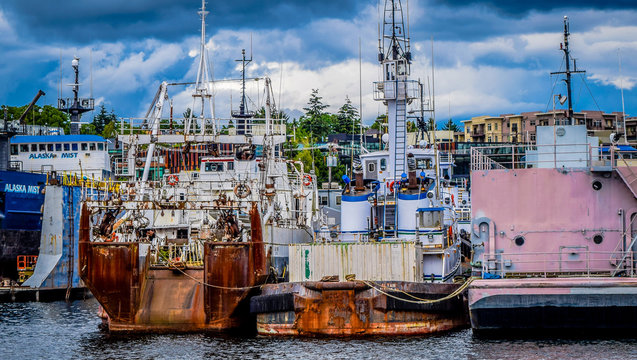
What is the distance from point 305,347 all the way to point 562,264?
26.6 feet

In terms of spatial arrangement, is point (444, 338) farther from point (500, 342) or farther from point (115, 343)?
point (115, 343)

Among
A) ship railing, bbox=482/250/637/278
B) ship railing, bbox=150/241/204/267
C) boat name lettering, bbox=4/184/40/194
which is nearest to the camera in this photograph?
ship railing, bbox=482/250/637/278

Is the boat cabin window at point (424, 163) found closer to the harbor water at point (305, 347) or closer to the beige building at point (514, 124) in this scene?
the harbor water at point (305, 347)

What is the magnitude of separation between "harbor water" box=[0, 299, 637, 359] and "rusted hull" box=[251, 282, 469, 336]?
479 millimetres

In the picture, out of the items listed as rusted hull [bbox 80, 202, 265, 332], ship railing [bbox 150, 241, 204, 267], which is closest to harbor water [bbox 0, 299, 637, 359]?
rusted hull [bbox 80, 202, 265, 332]

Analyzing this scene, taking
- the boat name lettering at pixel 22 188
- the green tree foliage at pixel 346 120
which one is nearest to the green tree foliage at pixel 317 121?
the green tree foliage at pixel 346 120

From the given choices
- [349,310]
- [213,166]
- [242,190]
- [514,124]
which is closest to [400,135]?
[213,166]

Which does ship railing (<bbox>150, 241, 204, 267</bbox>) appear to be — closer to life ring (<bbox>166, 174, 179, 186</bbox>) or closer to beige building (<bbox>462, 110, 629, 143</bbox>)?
life ring (<bbox>166, 174, 179, 186</bbox>)

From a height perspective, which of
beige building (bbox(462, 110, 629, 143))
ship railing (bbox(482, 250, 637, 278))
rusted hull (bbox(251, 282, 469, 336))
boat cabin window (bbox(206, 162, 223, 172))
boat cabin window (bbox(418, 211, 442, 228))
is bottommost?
rusted hull (bbox(251, 282, 469, 336))

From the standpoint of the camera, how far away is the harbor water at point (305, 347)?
23.3 metres

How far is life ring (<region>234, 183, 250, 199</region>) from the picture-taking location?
29264 mm

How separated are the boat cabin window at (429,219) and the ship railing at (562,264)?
474cm

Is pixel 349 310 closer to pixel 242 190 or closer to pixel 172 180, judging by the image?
pixel 242 190

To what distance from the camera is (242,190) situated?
29.5 meters
